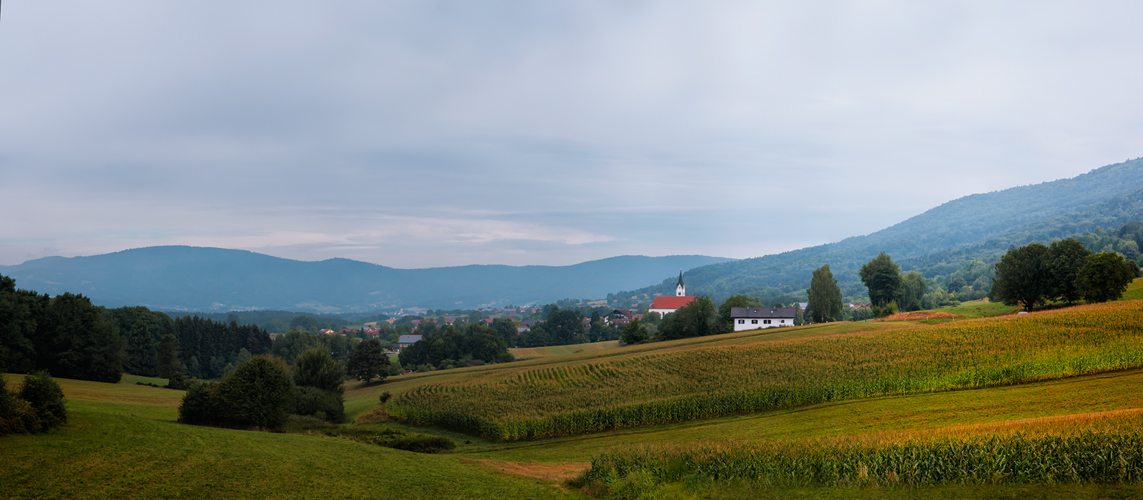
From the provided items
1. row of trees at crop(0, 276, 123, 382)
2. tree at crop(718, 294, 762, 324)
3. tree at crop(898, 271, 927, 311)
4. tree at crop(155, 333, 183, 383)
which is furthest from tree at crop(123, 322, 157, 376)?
tree at crop(898, 271, 927, 311)

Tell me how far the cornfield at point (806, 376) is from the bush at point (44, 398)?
847 inches

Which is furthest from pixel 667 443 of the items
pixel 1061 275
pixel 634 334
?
pixel 634 334

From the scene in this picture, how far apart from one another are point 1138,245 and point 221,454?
25997 cm

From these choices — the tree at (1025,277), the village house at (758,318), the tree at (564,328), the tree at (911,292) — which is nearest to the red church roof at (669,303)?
the tree at (564,328)

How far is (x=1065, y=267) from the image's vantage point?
58219 mm

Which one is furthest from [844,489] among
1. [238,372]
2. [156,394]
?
[156,394]

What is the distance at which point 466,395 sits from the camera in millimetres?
47562

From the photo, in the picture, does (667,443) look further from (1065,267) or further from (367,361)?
(1065,267)

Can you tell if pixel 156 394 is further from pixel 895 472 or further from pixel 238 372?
pixel 895 472

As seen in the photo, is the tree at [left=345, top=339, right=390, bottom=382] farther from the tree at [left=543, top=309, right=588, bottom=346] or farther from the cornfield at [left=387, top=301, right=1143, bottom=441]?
the tree at [left=543, top=309, right=588, bottom=346]

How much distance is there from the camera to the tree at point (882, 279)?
90812 millimetres

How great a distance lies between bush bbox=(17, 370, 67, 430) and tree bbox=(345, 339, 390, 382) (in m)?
56.2

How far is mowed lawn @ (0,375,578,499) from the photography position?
14341 millimetres

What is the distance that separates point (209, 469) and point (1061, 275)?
7777 cm
